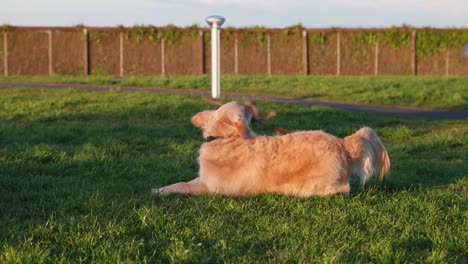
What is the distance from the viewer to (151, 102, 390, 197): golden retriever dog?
17.7 feet

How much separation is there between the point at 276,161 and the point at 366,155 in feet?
2.60

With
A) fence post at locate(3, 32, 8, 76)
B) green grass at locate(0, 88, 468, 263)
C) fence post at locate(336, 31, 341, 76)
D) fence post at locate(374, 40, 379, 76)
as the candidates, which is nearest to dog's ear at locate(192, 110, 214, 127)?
green grass at locate(0, 88, 468, 263)

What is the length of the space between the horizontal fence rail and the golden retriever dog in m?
22.7

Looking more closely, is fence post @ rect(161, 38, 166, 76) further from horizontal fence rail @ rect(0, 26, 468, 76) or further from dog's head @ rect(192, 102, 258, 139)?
dog's head @ rect(192, 102, 258, 139)

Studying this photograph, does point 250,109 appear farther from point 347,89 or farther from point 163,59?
point 163,59

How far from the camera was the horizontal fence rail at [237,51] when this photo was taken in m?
27.8

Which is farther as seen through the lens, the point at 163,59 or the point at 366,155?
the point at 163,59

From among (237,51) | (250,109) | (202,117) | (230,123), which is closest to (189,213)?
(230,123)

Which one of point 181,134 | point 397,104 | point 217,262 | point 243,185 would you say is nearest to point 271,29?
point 397,104

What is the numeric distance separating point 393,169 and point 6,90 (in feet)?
37.6

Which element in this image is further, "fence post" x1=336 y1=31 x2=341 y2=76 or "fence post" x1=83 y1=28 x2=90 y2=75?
"fence post" x1=336 y1=31 x2=341 y2=76

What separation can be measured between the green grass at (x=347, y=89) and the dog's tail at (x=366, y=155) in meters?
11.2

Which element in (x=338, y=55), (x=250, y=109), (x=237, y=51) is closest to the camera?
(x=250, y=109)

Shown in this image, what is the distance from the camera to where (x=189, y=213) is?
486 centimetres
